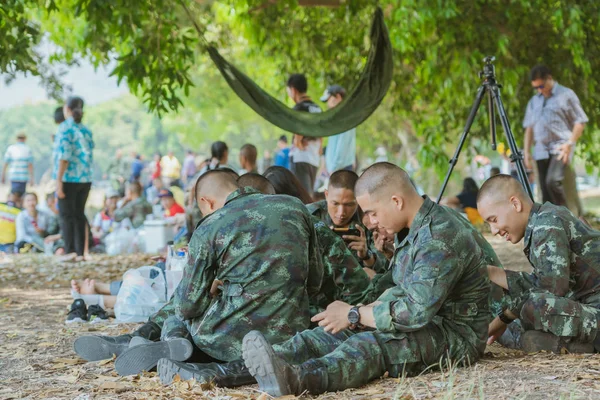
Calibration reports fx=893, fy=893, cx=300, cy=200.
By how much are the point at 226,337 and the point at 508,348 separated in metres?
1.62

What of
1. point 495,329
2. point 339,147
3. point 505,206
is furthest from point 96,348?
point 339,147

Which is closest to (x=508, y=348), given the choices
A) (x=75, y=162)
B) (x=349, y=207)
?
(x=349, y=207)

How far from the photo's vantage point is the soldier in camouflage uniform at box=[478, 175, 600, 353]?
13.8ft

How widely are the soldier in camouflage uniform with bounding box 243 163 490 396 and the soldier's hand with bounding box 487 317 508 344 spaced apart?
628 millimetres

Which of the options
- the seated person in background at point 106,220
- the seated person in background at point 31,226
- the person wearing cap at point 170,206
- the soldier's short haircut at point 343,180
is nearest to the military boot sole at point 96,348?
the soldier's short haircut at point 343,180

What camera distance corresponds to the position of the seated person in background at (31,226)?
12430 millimetres

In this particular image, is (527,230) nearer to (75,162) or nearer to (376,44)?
(376,44)

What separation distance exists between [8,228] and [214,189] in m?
9.06

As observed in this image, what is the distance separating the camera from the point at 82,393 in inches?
151

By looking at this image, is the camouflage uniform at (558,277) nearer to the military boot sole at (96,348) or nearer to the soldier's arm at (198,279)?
the soldier's arm at (198,279)

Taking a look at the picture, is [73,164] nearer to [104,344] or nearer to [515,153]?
[515,153]

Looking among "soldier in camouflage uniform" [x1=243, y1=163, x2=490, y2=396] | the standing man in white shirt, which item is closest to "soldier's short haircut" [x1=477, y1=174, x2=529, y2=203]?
"soldier in camouflage uniform" [x1=243, y1=163, x2=490, y2=396]

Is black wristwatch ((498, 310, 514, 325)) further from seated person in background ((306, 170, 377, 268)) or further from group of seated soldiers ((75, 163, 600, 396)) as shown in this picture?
seated person in background ((306, 170, 377, 268))

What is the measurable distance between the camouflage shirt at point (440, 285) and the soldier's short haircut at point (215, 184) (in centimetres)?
91
